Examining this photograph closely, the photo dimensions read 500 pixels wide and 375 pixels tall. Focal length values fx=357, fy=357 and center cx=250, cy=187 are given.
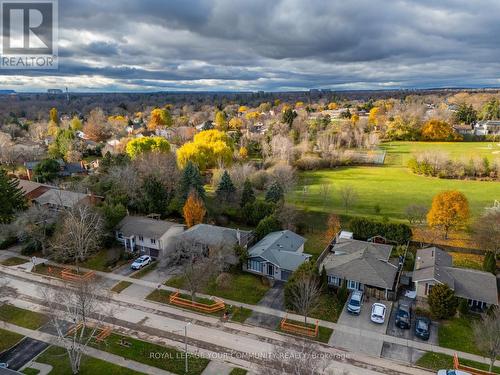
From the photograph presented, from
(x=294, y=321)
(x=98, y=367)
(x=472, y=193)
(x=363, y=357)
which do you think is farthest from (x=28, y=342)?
(x=472, y=193)

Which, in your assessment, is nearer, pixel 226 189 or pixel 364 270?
pixel 364 270

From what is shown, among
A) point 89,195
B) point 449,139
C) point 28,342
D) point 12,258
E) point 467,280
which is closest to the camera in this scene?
point 28,342

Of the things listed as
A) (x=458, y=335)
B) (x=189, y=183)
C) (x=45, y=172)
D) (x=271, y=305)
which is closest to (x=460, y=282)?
(x=458, y=335)

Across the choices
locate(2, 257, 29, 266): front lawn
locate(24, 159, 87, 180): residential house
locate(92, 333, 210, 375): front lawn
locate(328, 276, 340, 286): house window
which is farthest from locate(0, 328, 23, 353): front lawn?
locate(24, 159, 87, 180): residential house

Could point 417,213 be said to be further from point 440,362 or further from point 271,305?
point 271,305

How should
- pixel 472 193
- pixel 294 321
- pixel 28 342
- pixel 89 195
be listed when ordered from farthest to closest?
1. pixel 472 193
2. pixel 89 195
3. pixel 294 321
4. pixel 28 342

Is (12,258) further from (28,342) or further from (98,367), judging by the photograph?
(98,367)

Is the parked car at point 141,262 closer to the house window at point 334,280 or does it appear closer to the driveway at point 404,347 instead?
the house window at point 334,280
